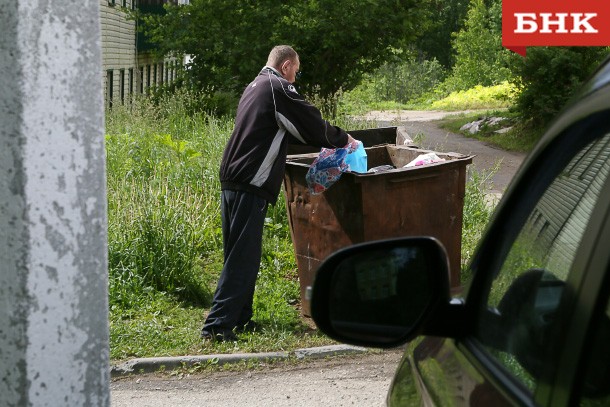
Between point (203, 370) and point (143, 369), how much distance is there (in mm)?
396

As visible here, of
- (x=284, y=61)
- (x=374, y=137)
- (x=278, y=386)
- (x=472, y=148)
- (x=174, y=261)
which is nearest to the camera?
(x=278, y=386)

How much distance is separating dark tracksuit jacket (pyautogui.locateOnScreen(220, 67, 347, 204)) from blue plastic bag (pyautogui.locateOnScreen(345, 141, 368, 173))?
10cm

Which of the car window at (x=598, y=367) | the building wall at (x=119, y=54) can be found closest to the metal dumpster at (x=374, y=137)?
the car window at (x=598, y=367)

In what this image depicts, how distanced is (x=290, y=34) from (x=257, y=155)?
1336cm

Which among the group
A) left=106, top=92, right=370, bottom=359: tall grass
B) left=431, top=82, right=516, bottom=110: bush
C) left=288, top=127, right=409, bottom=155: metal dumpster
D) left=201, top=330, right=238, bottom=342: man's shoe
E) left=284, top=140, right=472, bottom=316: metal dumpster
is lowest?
left=201, top=330, right=238, bottom=342: man's shoe

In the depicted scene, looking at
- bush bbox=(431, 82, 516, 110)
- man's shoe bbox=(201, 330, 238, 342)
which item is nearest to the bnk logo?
bush bbox=(431, 82, 516, 110)

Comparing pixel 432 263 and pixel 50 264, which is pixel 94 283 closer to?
pixel 50 264

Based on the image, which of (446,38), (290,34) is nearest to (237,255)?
(290,34)

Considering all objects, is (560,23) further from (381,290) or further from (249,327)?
(381,290)

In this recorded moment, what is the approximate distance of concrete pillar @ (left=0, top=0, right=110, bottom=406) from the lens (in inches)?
120

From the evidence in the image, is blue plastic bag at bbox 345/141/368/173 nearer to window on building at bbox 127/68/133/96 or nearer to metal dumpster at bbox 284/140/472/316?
metal dumpster at bbox 284/140/472/316

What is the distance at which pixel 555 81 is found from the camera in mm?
25859

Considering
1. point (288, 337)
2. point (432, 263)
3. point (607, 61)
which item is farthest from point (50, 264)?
point (288, 337)

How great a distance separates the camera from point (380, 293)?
2104 mm
